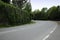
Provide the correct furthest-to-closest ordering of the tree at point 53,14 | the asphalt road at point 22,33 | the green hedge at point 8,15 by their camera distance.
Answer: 1. the tree at point 53,14
2. the green hedge at point 8,15
3. the asphalt road at point 22,33

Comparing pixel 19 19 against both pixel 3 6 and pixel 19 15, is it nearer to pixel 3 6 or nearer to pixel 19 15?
pixel 19 15

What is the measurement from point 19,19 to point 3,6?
800 cm

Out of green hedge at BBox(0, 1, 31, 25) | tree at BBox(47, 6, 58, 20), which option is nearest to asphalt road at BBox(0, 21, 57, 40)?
green hedge at BBox(0, 1, 31, 25)

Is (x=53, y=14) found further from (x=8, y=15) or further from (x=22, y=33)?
(x=22, y=33)

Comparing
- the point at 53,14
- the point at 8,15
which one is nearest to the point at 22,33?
the point at 8,15

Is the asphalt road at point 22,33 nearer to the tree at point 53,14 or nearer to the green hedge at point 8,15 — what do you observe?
the green hedge at point 8,15

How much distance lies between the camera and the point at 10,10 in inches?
1533

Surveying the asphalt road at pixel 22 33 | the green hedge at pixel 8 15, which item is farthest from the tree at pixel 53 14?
the asphalt road at pixel 22 33

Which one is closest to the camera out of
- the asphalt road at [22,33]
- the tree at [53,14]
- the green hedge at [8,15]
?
the asphalt road at [22,33]

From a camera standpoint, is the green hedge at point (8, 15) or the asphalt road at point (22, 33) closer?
the asphalt road at point (22, 33)

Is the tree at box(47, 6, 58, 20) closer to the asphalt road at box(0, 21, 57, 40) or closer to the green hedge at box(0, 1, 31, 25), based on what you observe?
the green hedge at box(0, 1, 31, 25)

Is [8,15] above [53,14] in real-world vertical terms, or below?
above

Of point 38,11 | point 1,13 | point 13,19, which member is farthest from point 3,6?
point 38,11

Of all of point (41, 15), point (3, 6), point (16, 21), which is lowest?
point (41, 15)
